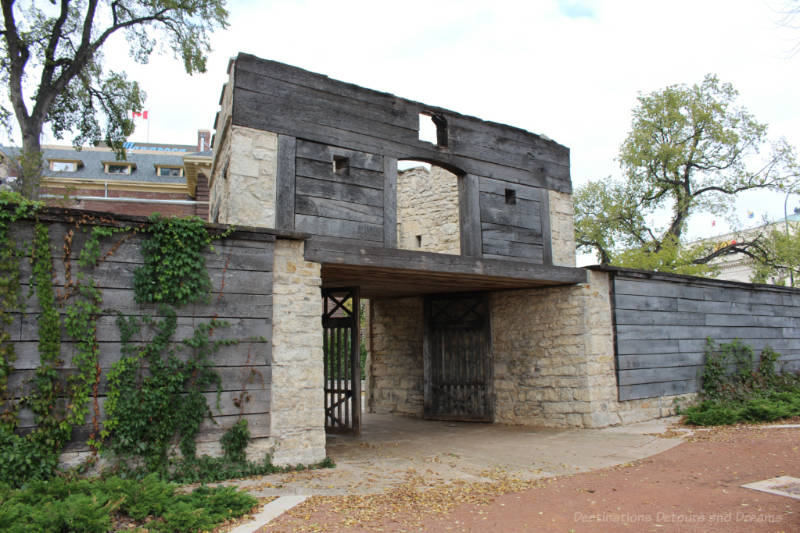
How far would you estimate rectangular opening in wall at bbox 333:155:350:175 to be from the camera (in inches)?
276

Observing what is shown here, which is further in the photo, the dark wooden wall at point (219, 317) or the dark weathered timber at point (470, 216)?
the dark weathered timber at point (470, 216)

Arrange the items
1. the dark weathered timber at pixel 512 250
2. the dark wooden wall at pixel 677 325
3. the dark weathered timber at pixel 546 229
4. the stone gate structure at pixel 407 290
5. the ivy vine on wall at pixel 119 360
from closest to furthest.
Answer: the ivy vine on wall at pixel 119 360 → the stone gate structure at pixel 407 290 → the dark weathered timber at pixel 512 250 → the dark weathered timber at pixel 546 229 → the dark wooden wall at pixel 677 325

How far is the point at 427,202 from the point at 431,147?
156 inches

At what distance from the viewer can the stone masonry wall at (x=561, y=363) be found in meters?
8.52

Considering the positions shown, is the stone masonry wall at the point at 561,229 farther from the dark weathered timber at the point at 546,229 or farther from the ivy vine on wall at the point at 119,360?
the ivy vine on wall at the point at 119,360

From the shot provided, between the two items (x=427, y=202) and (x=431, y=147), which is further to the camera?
(x=427, y=202)

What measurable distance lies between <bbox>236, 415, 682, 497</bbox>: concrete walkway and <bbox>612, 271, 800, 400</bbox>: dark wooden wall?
87cm

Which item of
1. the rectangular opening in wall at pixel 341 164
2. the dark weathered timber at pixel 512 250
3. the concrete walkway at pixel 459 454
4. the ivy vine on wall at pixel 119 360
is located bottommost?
the concrete walkway at pixel 459 454

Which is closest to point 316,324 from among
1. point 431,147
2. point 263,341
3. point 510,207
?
point 263,341

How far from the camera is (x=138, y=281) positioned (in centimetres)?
522

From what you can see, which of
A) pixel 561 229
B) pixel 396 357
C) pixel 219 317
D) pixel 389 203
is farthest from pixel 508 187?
pixel 219 317

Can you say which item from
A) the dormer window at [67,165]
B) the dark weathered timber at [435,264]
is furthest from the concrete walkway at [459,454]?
the dormer window at [67,165]

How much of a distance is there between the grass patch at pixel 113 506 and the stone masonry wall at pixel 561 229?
654 centimetres

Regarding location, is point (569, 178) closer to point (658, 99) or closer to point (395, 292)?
point (395, 292)
